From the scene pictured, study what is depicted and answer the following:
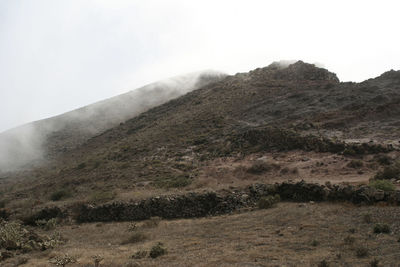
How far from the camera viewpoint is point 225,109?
3453 centimetres

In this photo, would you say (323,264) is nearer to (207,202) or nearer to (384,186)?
(384,186)

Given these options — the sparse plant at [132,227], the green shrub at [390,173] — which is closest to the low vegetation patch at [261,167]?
the green shrub at [390,173]

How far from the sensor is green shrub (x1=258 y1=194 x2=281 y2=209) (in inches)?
564

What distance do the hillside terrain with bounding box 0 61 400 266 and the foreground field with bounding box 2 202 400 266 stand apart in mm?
47

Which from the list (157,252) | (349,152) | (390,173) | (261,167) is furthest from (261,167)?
(157,252)

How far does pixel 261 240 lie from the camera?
1010 cm

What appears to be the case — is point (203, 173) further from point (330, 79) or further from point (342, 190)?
point (330, 79)

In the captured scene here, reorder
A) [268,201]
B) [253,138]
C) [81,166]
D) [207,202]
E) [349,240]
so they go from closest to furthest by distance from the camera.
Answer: [349,240]
[268,201]
[207,202]
[253,138]
[81,166]

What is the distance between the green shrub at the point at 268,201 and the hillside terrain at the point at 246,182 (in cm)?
47

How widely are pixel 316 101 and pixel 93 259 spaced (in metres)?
24.5

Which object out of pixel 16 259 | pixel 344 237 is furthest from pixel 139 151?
pixel 344 237

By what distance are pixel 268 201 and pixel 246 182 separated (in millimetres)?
3344

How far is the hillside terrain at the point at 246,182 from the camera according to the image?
9.69 metres

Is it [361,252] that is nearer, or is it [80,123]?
[361,252]
